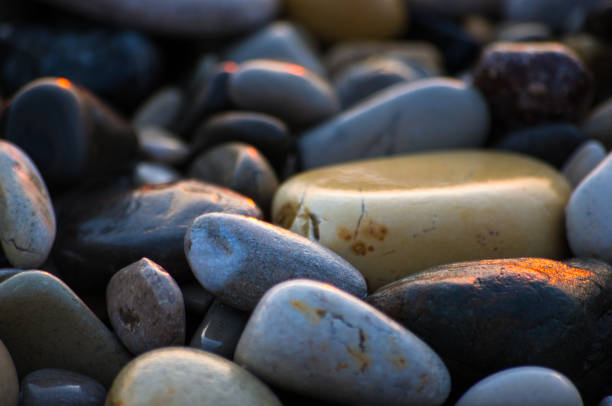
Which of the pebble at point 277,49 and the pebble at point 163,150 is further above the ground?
the pebble at point 277,49

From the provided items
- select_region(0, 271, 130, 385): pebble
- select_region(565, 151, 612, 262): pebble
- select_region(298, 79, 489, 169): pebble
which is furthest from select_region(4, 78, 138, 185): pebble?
select_region(565, 151, 612, 262): pebble

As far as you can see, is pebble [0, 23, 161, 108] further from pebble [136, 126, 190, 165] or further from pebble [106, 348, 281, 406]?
pebble [106, 348, 281, 406]

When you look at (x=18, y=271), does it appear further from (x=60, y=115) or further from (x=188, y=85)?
(x=188, y=85)

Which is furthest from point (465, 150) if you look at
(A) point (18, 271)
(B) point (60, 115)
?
(A) point (18, 271)

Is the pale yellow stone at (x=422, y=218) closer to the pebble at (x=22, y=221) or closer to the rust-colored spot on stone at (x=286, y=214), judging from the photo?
the rust-colored spot on stone at (x=286, y=214)

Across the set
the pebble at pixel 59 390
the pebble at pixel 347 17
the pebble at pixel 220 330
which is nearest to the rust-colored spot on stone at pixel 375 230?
the pebble at pixel 220 330
